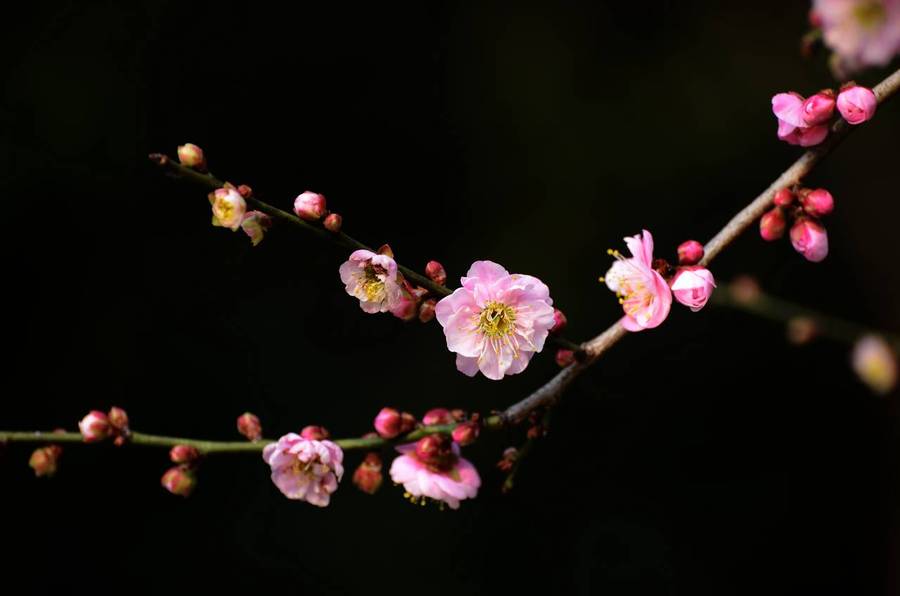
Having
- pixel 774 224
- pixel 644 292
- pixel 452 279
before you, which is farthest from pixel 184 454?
pixel 452 279

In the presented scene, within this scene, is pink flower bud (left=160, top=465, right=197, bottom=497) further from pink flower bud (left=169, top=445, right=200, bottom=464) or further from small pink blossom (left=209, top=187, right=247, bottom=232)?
small pink blossom (left=209, top=187, right=247, bottom=232)

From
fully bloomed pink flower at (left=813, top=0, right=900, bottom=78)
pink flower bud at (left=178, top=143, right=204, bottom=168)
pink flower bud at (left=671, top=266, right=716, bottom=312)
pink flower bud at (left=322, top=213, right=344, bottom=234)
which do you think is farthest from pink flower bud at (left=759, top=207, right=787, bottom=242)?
pink flower bud at (left=178, top=143, right=204, bottom=168)

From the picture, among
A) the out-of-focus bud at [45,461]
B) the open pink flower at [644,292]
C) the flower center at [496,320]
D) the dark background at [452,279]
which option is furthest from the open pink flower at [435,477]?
the dark background at [452,279]

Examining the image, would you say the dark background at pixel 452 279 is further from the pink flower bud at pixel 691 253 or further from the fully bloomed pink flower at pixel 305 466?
the pink flower bud at pixel 691 253

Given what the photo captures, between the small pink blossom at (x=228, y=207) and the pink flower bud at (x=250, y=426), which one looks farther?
the pink flower bud at (x=250, y=426)

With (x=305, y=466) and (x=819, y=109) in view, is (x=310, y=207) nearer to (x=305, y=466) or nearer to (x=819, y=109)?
(x=305, y=466)

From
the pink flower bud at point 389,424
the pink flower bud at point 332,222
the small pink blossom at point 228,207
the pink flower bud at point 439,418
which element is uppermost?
the pink flower bud at point 332,222
